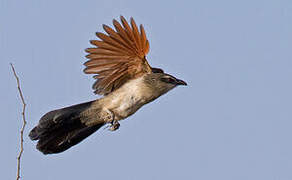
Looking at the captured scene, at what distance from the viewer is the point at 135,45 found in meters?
5.86

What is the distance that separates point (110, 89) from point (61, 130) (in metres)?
0.85

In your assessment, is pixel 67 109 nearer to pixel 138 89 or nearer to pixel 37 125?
pixel 37 125

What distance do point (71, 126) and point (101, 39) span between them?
1.26 m

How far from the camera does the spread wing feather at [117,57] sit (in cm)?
575

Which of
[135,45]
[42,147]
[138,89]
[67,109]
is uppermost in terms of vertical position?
[135,45]

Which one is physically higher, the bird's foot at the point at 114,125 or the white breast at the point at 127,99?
the white breast at the point at 127,99

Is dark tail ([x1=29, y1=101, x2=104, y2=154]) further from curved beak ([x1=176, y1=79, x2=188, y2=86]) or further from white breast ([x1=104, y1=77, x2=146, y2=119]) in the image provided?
curved beak ([x1=176, y1=79, x2=188, y2=86])

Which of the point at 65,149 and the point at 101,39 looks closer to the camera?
the point at 101,39

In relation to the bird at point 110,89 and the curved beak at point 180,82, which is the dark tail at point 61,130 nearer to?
the bird at point 110,89

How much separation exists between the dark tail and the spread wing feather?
1.34ft

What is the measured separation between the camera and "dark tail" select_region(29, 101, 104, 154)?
19.2 feet

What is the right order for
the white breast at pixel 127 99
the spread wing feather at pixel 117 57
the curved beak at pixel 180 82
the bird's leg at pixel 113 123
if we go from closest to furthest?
the spread wing feather at pixel 117 57 → the white breast at pixel 127 99 → the bird's leg at pixel 113 123 → the curved beak at pixel 180 82

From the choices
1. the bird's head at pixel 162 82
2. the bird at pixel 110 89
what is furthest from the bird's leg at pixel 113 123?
the bird's head at pixel 162 82

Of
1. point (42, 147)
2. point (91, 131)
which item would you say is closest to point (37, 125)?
point (42, 147)
